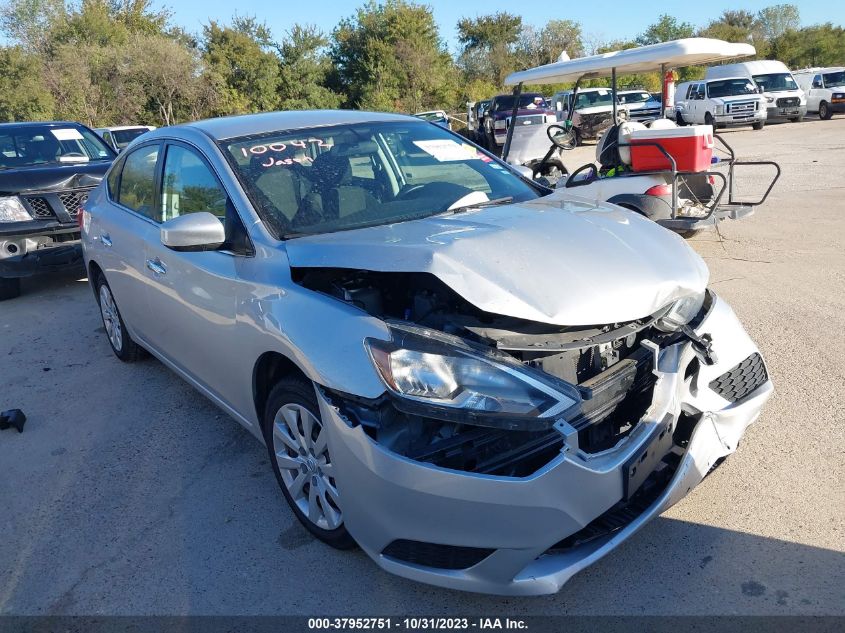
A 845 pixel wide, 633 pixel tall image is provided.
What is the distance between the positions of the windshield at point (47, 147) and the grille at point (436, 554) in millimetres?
7501

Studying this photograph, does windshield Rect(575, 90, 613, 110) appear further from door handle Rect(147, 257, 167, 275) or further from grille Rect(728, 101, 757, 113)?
door handle Rect(147, 257, 167, 275)

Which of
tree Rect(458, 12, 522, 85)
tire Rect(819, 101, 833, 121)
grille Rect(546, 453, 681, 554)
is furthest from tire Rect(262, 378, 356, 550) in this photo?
tree Rect(458, 12, 522, 85)

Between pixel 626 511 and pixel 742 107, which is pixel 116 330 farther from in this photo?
pixel 742 107

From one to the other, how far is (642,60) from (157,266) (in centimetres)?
542

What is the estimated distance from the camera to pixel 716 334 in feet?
9.76

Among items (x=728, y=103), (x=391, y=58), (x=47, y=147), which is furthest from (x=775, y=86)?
(x=47, y=147)

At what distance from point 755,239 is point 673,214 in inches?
60.1

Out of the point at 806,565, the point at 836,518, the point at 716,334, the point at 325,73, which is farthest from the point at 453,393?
the point at 325,73

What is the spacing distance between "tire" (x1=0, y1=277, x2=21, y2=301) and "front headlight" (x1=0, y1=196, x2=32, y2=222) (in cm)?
67

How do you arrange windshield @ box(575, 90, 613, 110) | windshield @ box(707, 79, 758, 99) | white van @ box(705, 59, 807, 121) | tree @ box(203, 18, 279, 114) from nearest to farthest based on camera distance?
windshield @ box(707, 79, 758, 99), windshield @ box(575, 90, 613, 110), white van @ box(705, 59, 807, 121), tree @ box(203, 18, 279, 114)

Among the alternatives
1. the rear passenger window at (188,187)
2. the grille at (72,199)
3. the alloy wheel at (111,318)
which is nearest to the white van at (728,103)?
the grille at (72,199)

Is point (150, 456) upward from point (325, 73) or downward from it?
downward

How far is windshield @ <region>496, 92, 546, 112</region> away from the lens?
20750 millimetres

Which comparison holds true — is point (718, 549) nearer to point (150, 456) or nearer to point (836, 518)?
point (836, 518)
